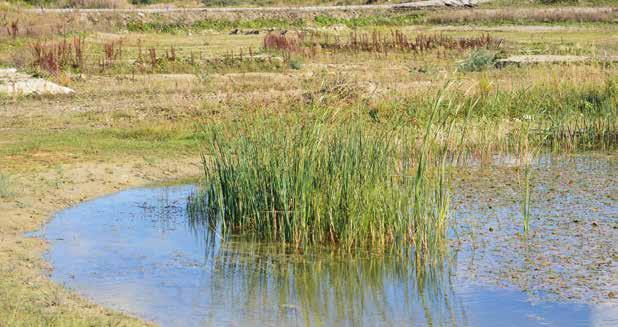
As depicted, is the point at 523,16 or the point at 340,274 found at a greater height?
the point at 340,274

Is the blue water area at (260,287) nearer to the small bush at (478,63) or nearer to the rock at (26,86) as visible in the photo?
the rock at (26,86)

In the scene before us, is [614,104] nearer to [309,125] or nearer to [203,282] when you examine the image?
[309,125]

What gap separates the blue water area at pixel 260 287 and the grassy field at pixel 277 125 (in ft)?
1.08

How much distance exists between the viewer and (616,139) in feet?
50.0

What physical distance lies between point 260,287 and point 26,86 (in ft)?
41.0

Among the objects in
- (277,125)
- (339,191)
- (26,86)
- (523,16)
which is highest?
(277,125)

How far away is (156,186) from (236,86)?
27.0 feet

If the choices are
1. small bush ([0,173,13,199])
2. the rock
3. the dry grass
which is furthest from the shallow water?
the dry grass

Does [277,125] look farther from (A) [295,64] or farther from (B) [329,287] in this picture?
(A) [295,64]

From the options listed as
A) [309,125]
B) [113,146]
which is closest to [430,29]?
[113,146]

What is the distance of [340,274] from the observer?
8688mm

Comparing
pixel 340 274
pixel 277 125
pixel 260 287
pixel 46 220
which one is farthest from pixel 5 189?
pixel 340 274

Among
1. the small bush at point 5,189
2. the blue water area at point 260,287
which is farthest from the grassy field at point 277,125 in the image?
the blue water area at point 260,287

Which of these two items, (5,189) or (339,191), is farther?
(5,189)
